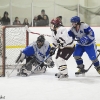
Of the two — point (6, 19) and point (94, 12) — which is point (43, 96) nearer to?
point (6, 19)

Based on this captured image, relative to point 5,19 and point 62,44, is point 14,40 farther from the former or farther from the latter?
point 5,19

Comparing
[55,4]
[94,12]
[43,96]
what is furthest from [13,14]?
[43,96]

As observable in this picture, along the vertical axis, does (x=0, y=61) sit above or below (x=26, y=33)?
below

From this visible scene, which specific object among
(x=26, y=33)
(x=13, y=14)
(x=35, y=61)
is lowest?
(x=35, y=61)

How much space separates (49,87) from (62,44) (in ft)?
1.97

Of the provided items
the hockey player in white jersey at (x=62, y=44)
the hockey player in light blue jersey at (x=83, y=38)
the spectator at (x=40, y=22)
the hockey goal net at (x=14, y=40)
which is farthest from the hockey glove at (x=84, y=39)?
the spectator at (x=40, y=22)

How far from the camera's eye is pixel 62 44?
351 cm

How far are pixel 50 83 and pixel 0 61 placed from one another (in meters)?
1.01

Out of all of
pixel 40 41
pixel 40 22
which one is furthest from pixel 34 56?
pixel 40 22

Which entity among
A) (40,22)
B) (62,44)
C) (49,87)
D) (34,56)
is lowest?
(49,87)

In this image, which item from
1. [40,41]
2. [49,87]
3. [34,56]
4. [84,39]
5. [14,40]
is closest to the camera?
[49,87]

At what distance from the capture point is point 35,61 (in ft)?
12.8

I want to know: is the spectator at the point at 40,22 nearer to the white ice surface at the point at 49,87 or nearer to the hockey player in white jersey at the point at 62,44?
the white ice surface at the point at 49,87

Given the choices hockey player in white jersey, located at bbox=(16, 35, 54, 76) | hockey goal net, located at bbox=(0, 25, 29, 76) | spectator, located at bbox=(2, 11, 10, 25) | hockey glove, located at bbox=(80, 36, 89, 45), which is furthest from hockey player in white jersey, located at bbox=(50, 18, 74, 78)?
spectator, located at bbox=(2, 11, 10, 25)
